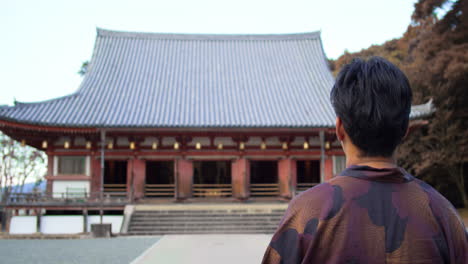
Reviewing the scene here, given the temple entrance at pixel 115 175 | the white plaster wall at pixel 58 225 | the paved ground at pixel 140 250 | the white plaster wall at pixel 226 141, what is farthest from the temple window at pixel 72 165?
the white plaster wall at pixel 226 141

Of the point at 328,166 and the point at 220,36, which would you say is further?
the point at 220,36

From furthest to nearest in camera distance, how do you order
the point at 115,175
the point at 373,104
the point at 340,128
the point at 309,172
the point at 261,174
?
the point at 261,174, the point at 309,172, the point at 115,175, the point at 340,128, the point at 373,104

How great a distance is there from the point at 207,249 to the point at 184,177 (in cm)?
713

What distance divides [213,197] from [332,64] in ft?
87.1

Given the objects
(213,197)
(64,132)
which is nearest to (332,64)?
(213,197)

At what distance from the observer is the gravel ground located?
921cm

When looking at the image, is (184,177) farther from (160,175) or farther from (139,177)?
(160,175)

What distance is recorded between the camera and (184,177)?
1716 cm

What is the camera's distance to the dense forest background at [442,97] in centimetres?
1986

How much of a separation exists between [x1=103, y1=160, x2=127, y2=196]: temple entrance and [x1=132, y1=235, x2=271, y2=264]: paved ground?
18.2ft

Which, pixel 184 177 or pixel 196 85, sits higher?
pixel 196 85

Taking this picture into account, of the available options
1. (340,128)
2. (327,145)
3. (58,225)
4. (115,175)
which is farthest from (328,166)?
(340,128)

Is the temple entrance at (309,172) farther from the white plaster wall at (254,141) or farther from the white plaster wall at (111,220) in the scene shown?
the white plaster wall at (111,220)

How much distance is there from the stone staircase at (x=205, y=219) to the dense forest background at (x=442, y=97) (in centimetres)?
951
